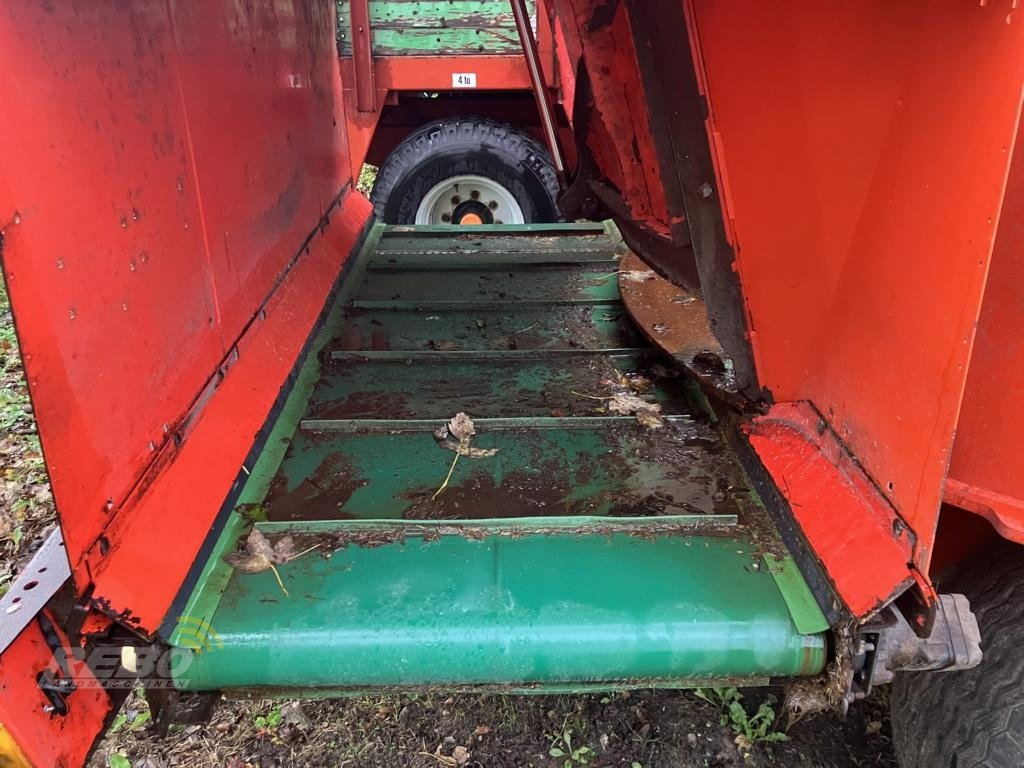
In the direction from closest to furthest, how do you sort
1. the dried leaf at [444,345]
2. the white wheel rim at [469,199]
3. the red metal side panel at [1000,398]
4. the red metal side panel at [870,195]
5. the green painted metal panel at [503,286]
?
the red metal side panel at [870,195] < the red metal side panel at [1000,398] < the dried leaf at [444,345] < the green painted metal panel at [503,286] < the white wheel rim at [469,199]

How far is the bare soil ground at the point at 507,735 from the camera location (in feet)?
6.64

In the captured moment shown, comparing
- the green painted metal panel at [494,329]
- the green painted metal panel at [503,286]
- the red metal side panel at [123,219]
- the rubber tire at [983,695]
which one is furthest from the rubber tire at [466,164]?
the rubber tire at [983,695]

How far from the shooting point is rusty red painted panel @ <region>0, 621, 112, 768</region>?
117 cm

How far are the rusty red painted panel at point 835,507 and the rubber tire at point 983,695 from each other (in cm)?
33

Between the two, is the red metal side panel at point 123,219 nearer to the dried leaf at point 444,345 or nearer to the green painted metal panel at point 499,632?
the green painted metal panel at point 499,632

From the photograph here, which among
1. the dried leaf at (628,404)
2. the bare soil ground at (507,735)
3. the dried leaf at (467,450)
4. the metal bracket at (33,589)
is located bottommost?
the bare soil ground at (507,735)

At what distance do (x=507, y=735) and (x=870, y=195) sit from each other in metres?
1.76

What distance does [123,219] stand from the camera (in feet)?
5.01

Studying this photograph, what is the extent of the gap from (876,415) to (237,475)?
1576 millimetres

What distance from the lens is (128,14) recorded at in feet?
5.32

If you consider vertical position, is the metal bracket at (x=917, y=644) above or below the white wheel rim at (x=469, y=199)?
below

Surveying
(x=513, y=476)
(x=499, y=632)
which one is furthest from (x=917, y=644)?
(x=513, y=476)

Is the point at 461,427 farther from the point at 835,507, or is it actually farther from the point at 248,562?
the point at 835,507

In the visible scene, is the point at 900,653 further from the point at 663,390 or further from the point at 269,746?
the point at 269,746
